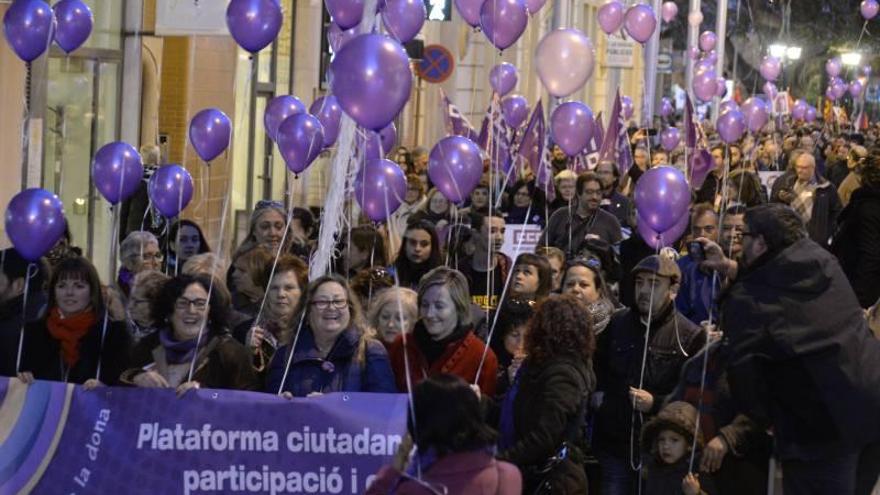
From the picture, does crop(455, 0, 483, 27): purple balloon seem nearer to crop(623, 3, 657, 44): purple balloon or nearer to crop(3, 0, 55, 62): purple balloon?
crop(3, 0, 55, 62): purple balloon

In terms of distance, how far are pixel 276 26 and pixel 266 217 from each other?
5.27 feet

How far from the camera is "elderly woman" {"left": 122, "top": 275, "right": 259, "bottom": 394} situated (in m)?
8.22

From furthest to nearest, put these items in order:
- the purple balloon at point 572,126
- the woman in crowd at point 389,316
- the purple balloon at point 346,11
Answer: the purple balloon at point 572,126 < the purple balloon at point 346,11 < the woman in crowd at point 389,316

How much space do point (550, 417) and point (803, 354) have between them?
3.17ft

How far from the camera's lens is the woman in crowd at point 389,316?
877 centimetres

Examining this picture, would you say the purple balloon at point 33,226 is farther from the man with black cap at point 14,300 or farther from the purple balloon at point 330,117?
the purple balloon at point 330,117

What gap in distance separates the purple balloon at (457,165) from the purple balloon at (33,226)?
134 inches

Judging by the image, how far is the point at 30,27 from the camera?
38.5 ft

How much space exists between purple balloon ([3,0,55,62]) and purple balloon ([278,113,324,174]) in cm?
156

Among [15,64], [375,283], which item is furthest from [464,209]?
[375,283]

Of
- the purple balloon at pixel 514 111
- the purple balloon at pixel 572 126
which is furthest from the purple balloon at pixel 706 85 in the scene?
the purple balloon at pixel 572 126

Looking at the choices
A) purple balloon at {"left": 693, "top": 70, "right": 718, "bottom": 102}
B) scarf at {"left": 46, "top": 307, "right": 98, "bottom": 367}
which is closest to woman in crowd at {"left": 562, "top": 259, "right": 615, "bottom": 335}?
scarf at {"left": 46, "top": 307, "right": 98, "bottom": 367}

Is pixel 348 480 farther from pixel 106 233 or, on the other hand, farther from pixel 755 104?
pixel 755 104

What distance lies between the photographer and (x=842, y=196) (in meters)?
19.1
